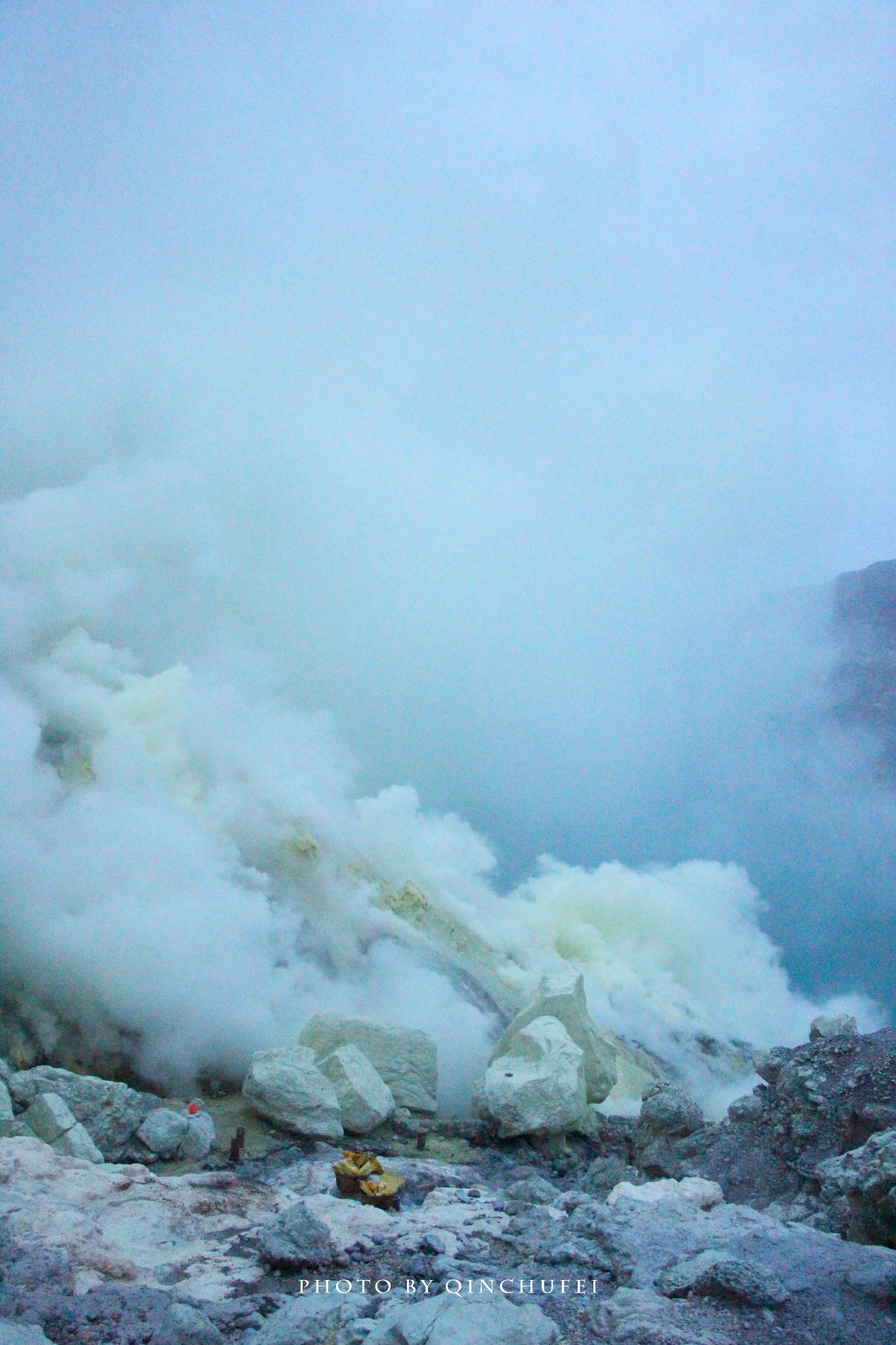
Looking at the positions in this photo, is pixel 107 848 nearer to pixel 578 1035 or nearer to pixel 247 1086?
pixel 247 1086

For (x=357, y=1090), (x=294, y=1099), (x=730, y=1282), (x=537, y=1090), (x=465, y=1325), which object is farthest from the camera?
(x=537, y=1090)

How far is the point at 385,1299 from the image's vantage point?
6.70 metres

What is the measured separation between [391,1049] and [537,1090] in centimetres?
312

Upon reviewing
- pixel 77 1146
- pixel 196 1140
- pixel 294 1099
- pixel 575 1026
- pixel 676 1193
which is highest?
pixel 575 1026

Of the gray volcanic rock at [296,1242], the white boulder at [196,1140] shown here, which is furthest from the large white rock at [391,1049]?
the gray volcanic rock at [296,1242]

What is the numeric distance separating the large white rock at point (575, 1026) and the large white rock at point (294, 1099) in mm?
4135

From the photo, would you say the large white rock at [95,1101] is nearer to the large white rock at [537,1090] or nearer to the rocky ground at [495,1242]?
the rocky ground at [495,1242]

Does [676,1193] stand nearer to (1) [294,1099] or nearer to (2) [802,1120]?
(2) [802,1120]

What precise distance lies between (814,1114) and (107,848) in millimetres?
13838

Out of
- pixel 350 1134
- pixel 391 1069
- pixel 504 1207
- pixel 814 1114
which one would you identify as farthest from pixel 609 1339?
→ pixel 391 1069

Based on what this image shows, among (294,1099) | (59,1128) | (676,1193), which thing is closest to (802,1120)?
(676,1193)

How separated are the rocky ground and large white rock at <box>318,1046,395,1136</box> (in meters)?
1.44

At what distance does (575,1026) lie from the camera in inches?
722

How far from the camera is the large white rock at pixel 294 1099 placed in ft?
45.3
